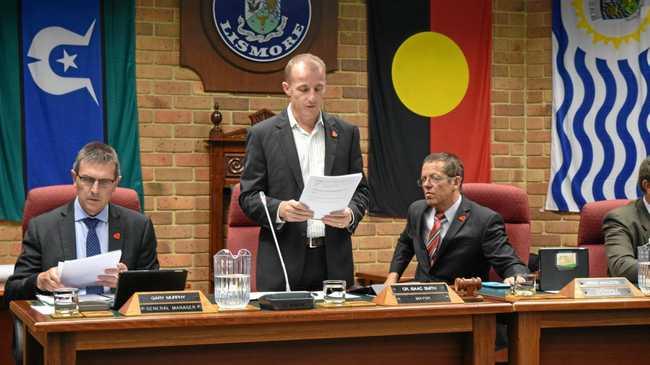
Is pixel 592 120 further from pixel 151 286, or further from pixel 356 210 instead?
pixel 151 286

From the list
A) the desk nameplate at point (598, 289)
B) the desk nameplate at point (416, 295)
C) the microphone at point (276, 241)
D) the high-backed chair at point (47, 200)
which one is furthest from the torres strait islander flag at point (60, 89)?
the desk nameplate at point (598, 289)

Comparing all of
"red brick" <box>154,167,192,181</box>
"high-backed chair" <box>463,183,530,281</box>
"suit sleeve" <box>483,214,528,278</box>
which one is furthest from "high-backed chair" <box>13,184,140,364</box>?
"red brick" <box>154,167,192,181</box>

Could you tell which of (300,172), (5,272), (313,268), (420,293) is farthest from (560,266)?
(5,272)

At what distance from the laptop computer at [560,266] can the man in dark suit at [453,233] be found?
541 millimetres

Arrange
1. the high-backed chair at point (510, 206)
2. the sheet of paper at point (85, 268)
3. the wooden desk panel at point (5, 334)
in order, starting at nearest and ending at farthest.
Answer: the sheet of paper at point (85, 268) < the wooden desk panel at point (5, 334) < the high-backed chair at point (510, 206)

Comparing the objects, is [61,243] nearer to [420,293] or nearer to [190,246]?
[420,293]

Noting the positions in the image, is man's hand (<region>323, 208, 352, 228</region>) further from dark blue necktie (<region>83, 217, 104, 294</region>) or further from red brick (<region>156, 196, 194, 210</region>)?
red brick (<region>156, 196, 194, 210</region>)

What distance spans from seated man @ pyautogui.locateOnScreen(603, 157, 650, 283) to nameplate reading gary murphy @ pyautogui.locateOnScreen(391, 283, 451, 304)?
1.07 m

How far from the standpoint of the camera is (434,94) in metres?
5.66

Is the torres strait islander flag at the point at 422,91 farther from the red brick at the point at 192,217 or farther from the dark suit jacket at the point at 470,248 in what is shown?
the dark suit jacket at the point at 470,248

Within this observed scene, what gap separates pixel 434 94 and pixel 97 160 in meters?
3.02

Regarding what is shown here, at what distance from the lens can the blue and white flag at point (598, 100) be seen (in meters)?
5.50

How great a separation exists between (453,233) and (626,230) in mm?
666

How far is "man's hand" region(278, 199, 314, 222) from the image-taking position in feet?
9.50
